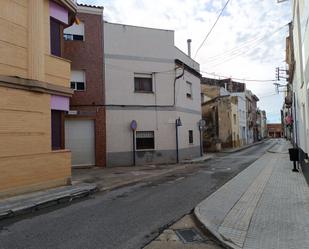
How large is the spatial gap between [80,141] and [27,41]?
398 inches

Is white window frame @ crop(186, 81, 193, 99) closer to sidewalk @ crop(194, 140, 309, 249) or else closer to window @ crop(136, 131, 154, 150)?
window @ crop(136, 131, 154, 150)

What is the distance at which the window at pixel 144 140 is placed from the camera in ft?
77.0

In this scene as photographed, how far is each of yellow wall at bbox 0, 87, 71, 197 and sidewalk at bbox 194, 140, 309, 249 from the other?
17.1 ft

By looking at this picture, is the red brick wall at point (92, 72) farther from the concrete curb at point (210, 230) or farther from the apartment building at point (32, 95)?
the concrete curb at point (210, 230)

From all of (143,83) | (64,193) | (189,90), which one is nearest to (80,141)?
(143,83)

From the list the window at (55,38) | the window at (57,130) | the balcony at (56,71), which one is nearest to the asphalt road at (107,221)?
the window at (57,130)

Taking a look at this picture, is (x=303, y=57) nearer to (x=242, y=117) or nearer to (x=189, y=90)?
(x=189, y=90)

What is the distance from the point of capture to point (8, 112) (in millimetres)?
11055

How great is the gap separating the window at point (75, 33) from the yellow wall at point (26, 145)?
389 inches

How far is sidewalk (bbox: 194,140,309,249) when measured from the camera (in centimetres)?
643

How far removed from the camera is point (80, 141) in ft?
70.4

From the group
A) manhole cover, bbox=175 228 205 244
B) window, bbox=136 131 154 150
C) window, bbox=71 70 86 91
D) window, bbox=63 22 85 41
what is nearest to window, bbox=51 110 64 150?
manhole cover, bbox=175 228 205 244

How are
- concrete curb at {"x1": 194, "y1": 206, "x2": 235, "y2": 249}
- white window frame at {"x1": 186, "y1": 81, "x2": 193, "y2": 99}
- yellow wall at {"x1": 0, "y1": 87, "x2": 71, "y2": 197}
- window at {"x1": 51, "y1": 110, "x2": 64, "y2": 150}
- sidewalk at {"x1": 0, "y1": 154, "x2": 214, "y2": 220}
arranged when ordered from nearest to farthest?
concrete curb at {"x1": 194, "y1": 206, "x2": 235, "y2": 249} → sidewalk at {"x1": 0, "y1": 154, "x2": 214, "y2": 220} → yellow wall at {"x1": 0, "y1": 87, "x2": 71, "y2": 197} → window at {"x1": 51, "y1": 110, "x2": 64, "y2": 150} → white window frame at {"x1": 186, "y1": 81, "x2": 193, "y2": 99}

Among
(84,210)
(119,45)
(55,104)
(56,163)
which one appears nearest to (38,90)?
(55,104)
